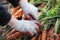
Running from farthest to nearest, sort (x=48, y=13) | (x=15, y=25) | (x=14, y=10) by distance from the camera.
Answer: (x=14, y=10) < (x=48, y=13) < (x=15, y=25)

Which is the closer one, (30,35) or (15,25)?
(15,25)

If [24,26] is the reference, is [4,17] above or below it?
above

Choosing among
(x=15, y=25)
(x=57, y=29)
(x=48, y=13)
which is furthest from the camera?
(x=48, y=13)

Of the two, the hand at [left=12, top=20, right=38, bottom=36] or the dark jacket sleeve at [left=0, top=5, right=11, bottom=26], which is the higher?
the dark jacket sleeve at [left=0, top=5, right=11, bottom=26]

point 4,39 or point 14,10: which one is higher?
point 14,10

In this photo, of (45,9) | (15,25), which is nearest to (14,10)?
(45,9)

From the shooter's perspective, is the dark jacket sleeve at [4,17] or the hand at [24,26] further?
the hand at [24,26]

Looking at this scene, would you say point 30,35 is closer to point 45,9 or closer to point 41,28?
point 41,28

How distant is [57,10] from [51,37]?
1.04 feet

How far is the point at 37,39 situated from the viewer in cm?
250

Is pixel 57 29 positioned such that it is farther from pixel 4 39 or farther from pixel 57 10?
pixel 4 39

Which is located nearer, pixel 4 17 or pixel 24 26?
pixel 4 17

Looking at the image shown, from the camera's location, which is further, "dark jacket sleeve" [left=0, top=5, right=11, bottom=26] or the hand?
the hand

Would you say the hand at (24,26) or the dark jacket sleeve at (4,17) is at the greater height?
the dark jacket sleeve at (4,17)
